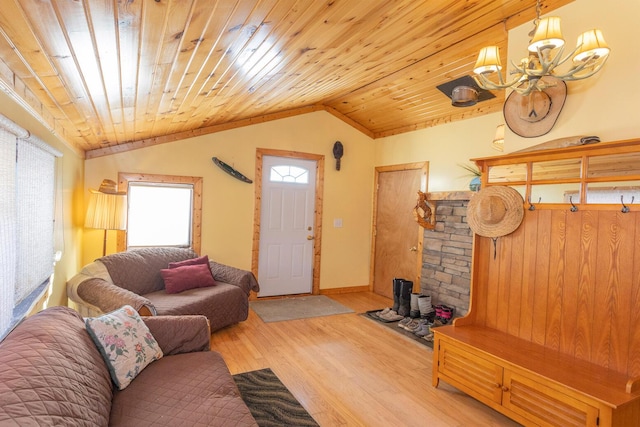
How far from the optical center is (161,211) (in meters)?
4.56

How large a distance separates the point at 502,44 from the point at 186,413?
3488mm

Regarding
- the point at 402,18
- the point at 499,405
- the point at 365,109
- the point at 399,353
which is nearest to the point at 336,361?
the point at 399,353

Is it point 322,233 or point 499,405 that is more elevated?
point 322,233

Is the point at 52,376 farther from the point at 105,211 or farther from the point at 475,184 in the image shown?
the point at 475,184

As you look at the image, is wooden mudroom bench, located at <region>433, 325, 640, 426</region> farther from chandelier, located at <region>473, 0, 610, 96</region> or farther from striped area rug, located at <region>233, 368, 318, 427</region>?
chandelier, located at <region>473, 0, 610, 96</region>

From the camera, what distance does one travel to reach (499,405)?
231 cm

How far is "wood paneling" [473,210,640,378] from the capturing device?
2059 mm

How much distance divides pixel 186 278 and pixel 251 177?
1709mm

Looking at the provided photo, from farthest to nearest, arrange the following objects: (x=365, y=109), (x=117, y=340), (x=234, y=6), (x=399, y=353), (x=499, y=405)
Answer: (x=365, y=109), (x=399, y=353), (x=499, y=405), (x=117, y=340), (x=234, y=6)

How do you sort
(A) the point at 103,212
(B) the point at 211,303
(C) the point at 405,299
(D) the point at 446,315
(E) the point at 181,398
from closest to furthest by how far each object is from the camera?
(E) the point at 181,398 → (B) the point at 211,303 → (A) the point at 103,212 → (D) the point at 446,315 → (C) the point at 405,299

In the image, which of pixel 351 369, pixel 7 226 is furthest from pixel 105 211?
pixel 351 369

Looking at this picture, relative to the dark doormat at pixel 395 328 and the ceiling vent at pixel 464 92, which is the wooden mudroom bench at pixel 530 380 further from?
the ceiling vent at pixel 464 92

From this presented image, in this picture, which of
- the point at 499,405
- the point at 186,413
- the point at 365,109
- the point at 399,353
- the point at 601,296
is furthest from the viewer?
the point at 365,109

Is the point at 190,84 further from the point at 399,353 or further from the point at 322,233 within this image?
the point at 322,233
